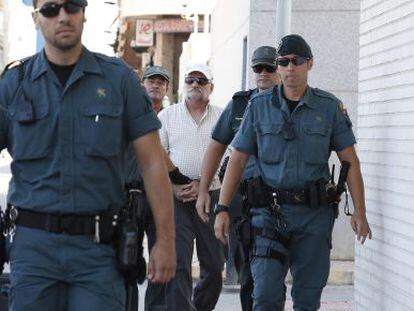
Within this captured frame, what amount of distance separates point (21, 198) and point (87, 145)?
1.14ft

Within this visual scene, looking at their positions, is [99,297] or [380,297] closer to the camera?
[99,297]

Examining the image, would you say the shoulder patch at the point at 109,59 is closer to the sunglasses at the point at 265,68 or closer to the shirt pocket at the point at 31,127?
the shirt pocket at the point at 31,127

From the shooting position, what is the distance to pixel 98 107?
4168mm

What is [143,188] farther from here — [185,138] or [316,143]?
[185,138]

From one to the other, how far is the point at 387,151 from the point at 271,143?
739mm

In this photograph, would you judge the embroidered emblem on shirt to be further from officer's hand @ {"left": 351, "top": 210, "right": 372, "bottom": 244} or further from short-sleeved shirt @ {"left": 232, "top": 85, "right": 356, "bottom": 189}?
officer's hand @ {"left": 351, "top": 210, "right": 372, "bottom": 244}

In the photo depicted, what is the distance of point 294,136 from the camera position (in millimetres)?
5887

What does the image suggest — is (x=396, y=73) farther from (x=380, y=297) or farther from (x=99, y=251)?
(x=99, y=251)

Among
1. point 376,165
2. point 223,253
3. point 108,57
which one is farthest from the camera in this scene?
point 223,253

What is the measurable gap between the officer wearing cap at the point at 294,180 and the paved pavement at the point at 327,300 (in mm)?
2698

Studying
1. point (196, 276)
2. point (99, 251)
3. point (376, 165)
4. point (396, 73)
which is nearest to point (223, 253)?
point (376, 165)

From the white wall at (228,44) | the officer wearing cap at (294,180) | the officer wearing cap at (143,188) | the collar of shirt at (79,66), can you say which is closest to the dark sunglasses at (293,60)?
the officer wearing cap at (294,180)

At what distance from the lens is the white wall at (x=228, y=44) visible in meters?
13.0

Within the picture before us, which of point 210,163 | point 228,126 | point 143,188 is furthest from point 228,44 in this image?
point 143,188
